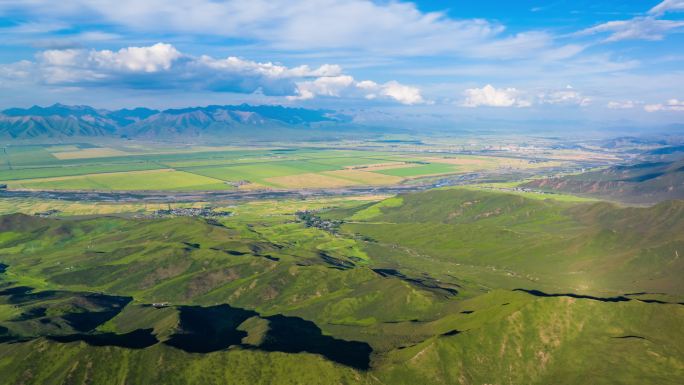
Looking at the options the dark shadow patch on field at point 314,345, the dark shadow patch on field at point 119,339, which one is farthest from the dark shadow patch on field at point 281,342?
the dark shadow patch on field at point 119,339

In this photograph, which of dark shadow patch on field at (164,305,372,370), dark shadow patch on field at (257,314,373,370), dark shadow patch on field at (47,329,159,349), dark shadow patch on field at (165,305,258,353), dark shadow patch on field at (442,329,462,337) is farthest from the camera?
dark shadow patch on field at (165,305,258,353)

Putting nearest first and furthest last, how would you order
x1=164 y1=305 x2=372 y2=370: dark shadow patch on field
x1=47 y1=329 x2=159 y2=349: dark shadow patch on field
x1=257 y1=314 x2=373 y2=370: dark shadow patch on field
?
1. x1=257 y1=314 x2=373 y2=370: dark shadow patch on field
2. x1=47 y1=329 x2=159 y2=349: dark shadow patch on field
3. x1=164 y1=305 x2=372 y2=370: dark shadow patch on field

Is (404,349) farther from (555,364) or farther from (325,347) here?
(555,364)

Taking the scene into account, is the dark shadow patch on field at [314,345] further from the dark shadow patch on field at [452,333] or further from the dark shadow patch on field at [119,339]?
the dark shadow patch on field at [119,339]

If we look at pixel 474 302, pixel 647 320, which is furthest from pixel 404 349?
pixel 647 320

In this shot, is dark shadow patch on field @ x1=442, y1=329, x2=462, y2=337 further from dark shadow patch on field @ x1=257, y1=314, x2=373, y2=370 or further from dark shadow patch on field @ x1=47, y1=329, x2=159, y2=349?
dark shadow patch on field @ x1=47, y1=329, x2=159, y2=349

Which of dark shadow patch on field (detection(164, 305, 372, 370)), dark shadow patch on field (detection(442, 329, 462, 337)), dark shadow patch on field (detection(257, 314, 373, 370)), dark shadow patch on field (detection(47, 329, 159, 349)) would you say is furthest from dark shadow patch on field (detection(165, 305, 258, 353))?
dark shadow patch on field (detection(442, 329, 462, 337))

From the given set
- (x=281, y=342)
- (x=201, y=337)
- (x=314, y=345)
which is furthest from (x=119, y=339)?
(x=314, y=345)

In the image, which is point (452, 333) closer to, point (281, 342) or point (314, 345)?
point (314, 345)

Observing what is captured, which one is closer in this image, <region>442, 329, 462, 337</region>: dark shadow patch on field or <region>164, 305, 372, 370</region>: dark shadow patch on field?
<region>164, 305, 372, 370</region>: dark shadow patch on field
